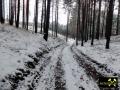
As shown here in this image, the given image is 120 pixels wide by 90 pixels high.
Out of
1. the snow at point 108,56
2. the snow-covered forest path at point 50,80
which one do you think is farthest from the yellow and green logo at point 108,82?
the snow at point 108,56

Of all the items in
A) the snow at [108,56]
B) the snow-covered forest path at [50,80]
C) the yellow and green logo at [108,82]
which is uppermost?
the yellow and green logo at [108,82]

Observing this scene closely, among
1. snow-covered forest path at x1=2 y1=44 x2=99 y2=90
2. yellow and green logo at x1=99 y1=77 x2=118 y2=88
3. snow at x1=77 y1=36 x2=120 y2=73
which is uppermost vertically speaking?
yellow and green logo at x1=99 y1=77 x2=118 y2=88

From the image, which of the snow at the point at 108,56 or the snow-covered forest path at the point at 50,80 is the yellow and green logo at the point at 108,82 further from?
the snow at the point at 108,56

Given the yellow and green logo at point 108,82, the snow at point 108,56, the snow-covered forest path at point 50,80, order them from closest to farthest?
the yellow and green logo at point 108,82, the snow-covered forest path at point 50,80, the snow at point 108,56

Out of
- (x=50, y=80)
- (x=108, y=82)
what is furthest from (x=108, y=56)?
(x=108, y=82)

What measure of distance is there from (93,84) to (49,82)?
2.26 meters

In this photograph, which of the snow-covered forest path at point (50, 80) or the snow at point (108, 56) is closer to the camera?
the snow-covered forest path at point (50, 80)

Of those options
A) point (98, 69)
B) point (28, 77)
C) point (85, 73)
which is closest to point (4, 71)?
point (28, 77)

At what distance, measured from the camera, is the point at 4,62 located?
36.1ft

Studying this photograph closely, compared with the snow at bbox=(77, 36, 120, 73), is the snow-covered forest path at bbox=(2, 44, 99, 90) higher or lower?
higher

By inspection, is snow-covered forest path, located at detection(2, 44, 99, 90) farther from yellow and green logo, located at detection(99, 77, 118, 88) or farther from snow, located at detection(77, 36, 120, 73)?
yellow and green logo, located at detection(99, 77, 118, 88)

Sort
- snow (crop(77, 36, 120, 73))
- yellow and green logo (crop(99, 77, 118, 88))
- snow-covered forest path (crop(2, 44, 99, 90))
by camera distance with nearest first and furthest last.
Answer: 1. yellow and green logo (crop(99, 77, 118, 88))
2. snow-covered forest path (crop(2, 44, 99, 90))
3. snow (crop(77, 36, 120, 73))

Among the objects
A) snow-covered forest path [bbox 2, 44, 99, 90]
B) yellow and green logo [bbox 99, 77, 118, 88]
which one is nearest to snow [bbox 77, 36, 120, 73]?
snow-covered forest path [bbox 2, 44, 99, 90]

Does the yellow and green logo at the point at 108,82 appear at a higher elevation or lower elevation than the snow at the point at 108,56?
higher
